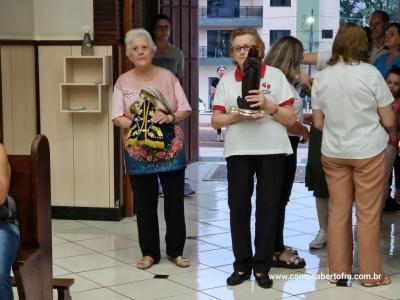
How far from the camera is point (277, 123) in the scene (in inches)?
165

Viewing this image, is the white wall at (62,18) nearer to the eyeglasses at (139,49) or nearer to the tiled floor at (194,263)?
the eyeglasses at (139,49)

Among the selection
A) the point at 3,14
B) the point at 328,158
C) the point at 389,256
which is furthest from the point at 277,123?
the point at 3,14

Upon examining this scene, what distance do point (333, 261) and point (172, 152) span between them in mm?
1185

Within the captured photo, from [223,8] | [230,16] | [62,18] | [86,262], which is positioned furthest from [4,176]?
[230,16]

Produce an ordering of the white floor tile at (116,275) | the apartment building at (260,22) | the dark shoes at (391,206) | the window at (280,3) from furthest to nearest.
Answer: the window at (280,3)
the apartment building at (260,22)
the dark shoes at (391,206)
the white floor tile at (116,275)

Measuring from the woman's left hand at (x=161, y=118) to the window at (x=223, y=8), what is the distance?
7.48m

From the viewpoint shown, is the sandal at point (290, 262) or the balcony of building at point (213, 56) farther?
the balcony of building at point (213, 56)

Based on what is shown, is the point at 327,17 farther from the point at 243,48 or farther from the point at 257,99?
the point at 257,99

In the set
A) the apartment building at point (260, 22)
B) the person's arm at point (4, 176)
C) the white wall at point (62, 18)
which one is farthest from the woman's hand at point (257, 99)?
the apartment building at point (260, 22)

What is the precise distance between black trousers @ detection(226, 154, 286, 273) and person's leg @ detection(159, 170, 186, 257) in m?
0.56

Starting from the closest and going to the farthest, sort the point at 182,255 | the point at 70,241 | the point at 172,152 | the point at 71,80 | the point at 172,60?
the point at 172,152
the point at 182,255
the point at 70,241
the point at 71,80
the point at 172,60

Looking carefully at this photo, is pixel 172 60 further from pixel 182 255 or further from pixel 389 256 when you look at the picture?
pixel 389 256

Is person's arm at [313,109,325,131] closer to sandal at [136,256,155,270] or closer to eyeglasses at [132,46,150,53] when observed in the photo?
eyeglasses at [132,46,150,53]

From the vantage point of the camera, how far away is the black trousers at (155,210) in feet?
15.6
